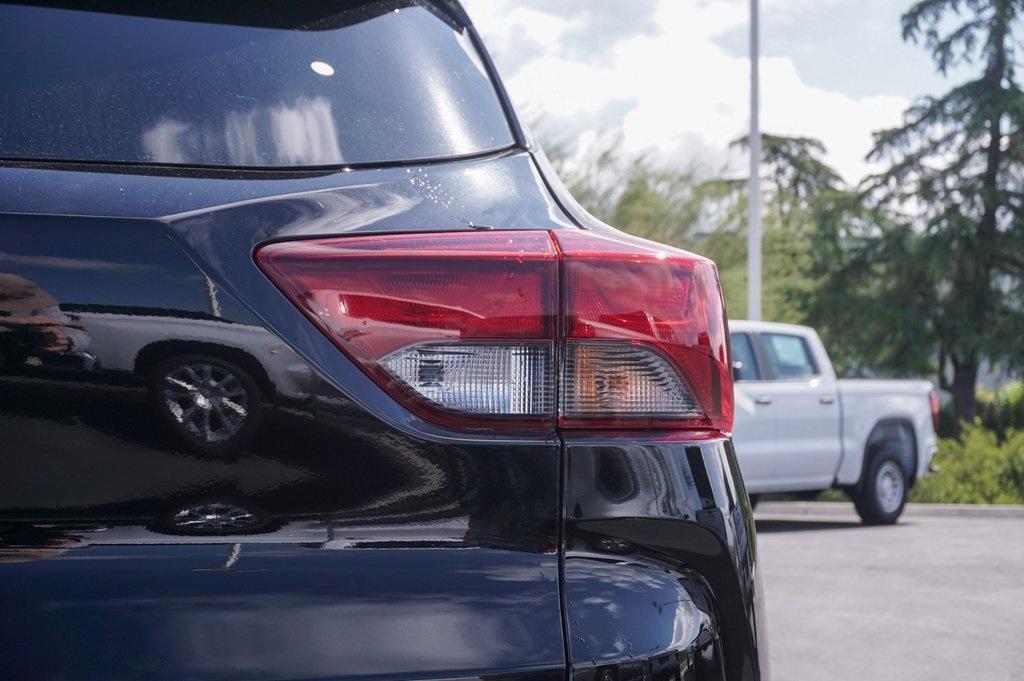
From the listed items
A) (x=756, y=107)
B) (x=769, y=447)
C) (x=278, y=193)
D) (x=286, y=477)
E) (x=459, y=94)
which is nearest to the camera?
(x=286, y=477)

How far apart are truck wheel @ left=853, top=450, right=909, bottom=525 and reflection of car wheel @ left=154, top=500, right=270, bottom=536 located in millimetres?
12241

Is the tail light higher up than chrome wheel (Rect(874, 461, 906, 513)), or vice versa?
the tail light

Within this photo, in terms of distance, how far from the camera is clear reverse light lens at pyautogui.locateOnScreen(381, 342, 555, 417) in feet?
5.14

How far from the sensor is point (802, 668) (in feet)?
18.0

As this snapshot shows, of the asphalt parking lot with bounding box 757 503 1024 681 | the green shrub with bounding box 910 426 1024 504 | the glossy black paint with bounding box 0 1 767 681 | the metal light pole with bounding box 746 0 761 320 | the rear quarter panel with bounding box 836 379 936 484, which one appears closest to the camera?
the glossy black paint with bounding box 0 1 767 681

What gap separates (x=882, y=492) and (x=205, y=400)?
40.9 feet

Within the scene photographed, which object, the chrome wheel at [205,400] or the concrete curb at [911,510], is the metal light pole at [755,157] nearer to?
the concrete curb at [911,510]

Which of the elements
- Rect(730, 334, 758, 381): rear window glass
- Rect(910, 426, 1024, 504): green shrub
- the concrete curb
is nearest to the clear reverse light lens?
Rect(730, 334, 758, 381): rear window glass

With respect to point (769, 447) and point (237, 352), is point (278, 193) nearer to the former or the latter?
point (237, 352)

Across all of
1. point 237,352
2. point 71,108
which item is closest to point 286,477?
point 237,352

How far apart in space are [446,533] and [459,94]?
0.64 meters

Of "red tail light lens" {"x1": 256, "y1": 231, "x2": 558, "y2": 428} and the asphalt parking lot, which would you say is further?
the asphalt parking lot

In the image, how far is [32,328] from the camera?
1442 mm

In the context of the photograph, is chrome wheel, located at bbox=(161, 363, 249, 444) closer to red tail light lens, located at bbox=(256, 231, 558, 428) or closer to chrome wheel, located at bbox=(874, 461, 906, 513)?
red tail light lens, located at bbox=(256, 231, 558, 428)
